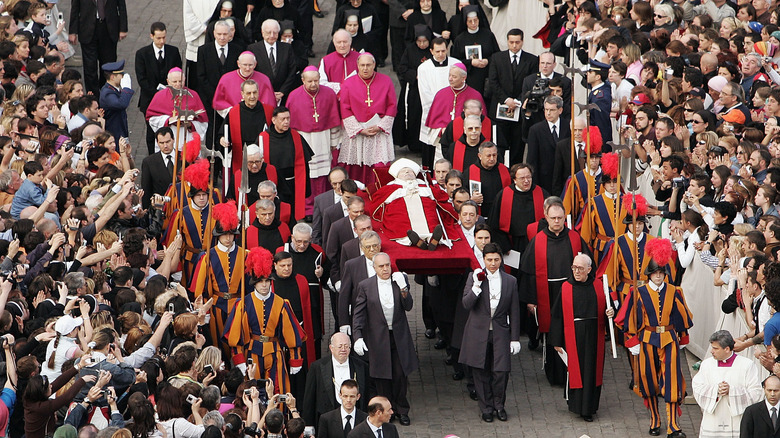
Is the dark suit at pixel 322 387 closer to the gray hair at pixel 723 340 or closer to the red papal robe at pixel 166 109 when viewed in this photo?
the gray hair at pixel 723 340

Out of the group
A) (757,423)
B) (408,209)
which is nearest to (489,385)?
(408,209)

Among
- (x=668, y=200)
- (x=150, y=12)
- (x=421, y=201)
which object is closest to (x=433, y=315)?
(x=421, y=201)

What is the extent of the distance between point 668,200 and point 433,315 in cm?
249

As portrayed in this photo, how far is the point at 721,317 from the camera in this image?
13.6 metres

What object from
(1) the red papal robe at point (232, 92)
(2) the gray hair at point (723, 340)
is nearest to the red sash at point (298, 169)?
(1) the red papal robe at point (232, 92)

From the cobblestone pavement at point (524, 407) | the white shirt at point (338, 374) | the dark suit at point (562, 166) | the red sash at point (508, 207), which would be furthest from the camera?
the dark suit at point (562, 166)

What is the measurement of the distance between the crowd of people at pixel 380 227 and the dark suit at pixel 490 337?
25 millimetres

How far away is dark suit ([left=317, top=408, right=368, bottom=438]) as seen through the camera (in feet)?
38.2

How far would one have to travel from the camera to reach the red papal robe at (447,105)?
17.1 metres

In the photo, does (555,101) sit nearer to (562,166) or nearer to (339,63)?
(562,166)

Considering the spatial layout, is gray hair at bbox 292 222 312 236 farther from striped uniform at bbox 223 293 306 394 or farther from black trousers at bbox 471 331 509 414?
black trousers at bbox 471 331 509 414

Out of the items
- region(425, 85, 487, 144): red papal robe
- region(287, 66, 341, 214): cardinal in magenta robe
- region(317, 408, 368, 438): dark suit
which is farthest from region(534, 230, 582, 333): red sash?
region(287, 66, 341, 214): cardinal in magenta robe

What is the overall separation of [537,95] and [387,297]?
14.9ft

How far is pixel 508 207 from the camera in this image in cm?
1464
